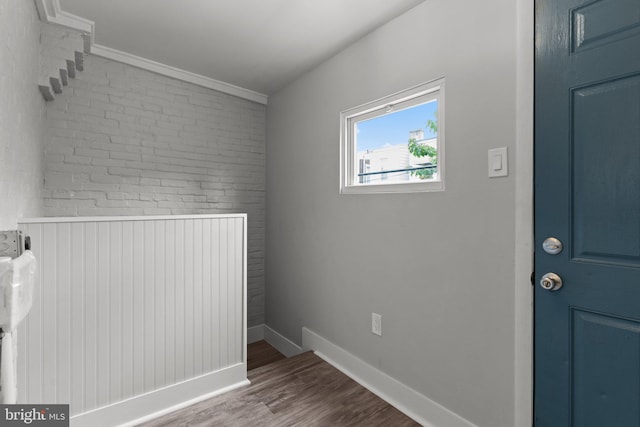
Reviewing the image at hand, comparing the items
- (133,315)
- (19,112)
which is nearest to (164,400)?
(133,315)

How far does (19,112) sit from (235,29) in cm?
129

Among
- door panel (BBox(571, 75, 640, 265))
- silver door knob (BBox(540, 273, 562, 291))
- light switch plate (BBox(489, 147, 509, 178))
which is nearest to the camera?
door panel (BBox(571, 75, 640, 265))

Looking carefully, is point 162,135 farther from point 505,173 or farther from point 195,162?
point 505,173

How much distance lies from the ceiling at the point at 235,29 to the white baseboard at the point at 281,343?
2455 mm

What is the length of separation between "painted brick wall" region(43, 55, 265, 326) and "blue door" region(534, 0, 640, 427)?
2.50m

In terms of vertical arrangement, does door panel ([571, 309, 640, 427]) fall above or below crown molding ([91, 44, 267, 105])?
below

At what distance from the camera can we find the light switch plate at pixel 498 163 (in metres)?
1.40

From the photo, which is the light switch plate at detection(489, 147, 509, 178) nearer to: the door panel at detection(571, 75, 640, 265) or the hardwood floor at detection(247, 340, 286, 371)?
the door panel at detection(571, 75, 640, 265)

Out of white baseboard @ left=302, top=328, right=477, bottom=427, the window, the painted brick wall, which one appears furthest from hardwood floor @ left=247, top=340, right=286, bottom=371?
the window

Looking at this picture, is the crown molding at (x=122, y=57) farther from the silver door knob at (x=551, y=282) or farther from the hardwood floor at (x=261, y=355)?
the silver door knob at (x=551, y=282)

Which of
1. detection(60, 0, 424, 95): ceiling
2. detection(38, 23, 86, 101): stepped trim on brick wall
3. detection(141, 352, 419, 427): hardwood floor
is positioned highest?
detection(60, 0, 424, 95): ceiling

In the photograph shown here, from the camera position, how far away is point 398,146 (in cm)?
199

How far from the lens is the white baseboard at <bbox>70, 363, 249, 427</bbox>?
1607 mm

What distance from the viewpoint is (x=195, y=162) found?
283 centimetres
